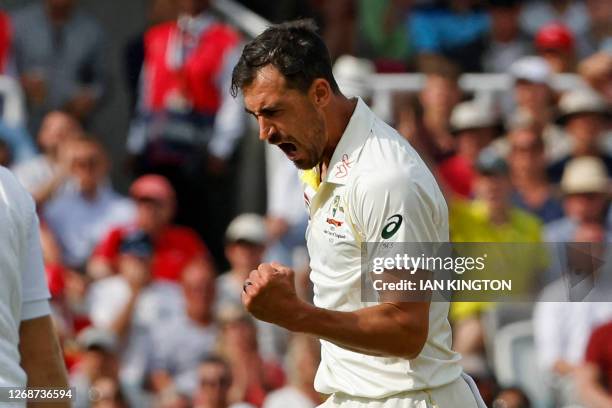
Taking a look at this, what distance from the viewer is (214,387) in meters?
7.99

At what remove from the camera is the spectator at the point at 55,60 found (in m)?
9.60

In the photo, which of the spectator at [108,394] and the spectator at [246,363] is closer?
the spectator at [108,394]

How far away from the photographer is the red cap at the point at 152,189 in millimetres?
8875

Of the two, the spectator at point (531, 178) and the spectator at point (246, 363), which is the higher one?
the spectator at point (531, 178)

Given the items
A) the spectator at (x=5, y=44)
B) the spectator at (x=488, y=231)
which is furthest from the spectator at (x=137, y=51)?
the spectator at (x=488, y=231)

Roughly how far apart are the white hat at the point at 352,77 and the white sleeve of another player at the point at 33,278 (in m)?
4.68

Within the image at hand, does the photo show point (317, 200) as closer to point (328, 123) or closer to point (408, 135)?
point (328, 123)

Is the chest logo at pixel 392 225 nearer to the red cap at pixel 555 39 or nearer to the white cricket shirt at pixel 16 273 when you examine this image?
the white cricket shirt at pixel 16 273

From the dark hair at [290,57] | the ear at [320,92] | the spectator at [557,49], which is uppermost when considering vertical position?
the dark hair at [290,57]

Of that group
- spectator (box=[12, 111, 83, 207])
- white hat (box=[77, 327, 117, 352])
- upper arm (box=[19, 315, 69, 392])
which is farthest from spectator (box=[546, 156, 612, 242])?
upper arm (box=[19, 315, 69, 392])

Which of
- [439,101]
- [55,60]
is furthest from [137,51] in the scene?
[439,101]

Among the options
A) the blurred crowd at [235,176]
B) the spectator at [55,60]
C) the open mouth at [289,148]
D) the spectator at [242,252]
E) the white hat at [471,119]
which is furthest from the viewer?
the spectator at [55,60]

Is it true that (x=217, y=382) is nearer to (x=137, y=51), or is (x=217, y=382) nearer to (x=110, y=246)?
(x=110, y=246)

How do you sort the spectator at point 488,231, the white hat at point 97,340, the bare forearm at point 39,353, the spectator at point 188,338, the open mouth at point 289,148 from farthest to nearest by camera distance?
the spectator at point 188,338 → the white hat at point 97,340 → the spectator at point 488,231 → the open mouth at point 289,148 → the bare forearm at point 39,353
